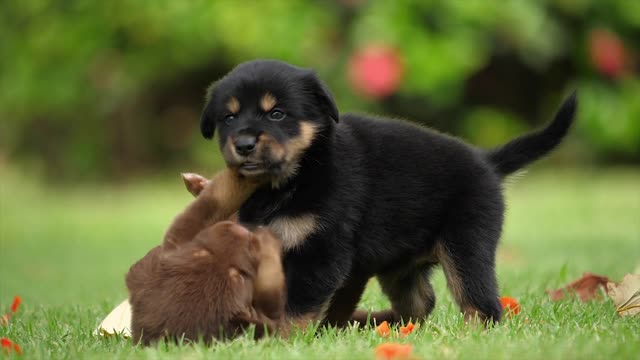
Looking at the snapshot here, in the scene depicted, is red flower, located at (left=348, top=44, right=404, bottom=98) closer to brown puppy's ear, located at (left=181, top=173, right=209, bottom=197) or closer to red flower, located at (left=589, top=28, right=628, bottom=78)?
red flower, located at (left=589, top=28, right=628, bottom=78)

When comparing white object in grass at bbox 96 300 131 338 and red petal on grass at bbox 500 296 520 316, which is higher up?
white object in grass at bbox 96 300 131 338

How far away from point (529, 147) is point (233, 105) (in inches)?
57.5

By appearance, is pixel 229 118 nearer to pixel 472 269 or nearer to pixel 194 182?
pixel 194 182

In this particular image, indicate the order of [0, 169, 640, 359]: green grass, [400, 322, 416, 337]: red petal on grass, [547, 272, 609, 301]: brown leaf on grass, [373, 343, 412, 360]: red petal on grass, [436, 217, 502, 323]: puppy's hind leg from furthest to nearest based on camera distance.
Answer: [547, 272, 609, 301]: brown leaf on grass
[436, 217, 502, 323]: puppy's hind leg
[400, 322, 416, 337]: red petal on grass
[0, 169, 640, 359]: green grass
[373, 343, 412, 360]: red petal on grass

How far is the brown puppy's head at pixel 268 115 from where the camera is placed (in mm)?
3590

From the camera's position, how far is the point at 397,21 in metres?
13.2

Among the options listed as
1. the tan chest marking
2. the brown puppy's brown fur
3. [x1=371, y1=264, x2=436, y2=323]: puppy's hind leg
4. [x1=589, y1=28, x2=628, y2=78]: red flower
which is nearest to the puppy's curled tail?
[x1=371, y1=264, x2=436, y2=323]: puppy's hind leg

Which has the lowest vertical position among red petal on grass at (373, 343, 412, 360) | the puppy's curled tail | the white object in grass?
the white object in grass

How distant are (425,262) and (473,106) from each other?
1120 centimetres

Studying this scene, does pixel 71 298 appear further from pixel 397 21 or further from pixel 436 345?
pixel 397 21

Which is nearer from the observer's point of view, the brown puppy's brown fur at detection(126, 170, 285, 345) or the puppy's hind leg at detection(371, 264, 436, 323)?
the brown puppy's brown fur at detection(126, 170, 285, 345)

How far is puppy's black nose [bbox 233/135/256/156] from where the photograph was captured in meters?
3.53

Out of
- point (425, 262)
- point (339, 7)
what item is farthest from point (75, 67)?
point (425, 262)

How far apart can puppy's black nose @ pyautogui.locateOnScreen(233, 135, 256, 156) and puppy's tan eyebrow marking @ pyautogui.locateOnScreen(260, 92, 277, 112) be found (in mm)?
172
